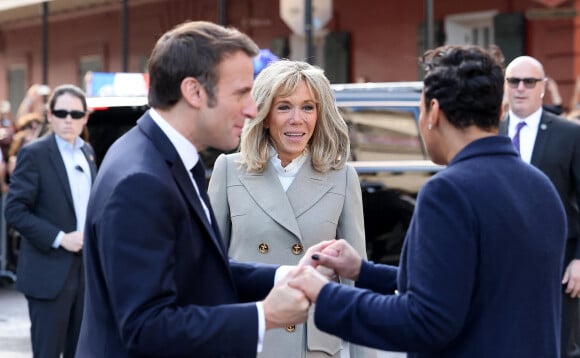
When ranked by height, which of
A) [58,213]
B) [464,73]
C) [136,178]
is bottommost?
[58,213]

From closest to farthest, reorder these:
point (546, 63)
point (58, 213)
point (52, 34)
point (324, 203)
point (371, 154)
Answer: point (324, 203) < point (58, 213) < point (371, 154) < point (546, 63) < point (52, 34)

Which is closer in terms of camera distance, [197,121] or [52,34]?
[197,121]

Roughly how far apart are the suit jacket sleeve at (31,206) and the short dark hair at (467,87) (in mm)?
4061

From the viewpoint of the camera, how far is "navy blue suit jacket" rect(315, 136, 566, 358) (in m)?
2.95

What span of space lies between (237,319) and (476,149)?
840 millimetres

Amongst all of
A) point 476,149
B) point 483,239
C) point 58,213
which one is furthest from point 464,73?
point 58,213

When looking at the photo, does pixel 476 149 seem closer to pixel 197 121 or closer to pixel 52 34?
pixel 197 121

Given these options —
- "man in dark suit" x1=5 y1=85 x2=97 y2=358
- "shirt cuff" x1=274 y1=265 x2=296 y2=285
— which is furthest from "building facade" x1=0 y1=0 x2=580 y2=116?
"shirt cuff" x1=274 y1=265 x2=296 y2=285

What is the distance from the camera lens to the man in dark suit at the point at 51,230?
22.0ft

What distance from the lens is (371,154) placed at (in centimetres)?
912

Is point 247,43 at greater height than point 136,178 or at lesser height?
greater

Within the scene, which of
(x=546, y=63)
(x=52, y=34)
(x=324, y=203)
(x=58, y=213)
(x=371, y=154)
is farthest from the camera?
(x=52, y=34)

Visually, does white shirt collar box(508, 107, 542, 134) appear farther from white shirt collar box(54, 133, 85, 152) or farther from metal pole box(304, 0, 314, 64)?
metal pole box(304, 0, 314, 64)

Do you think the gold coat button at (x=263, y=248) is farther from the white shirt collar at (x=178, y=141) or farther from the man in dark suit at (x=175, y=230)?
the white shirt collar at (x=178, y=141)
